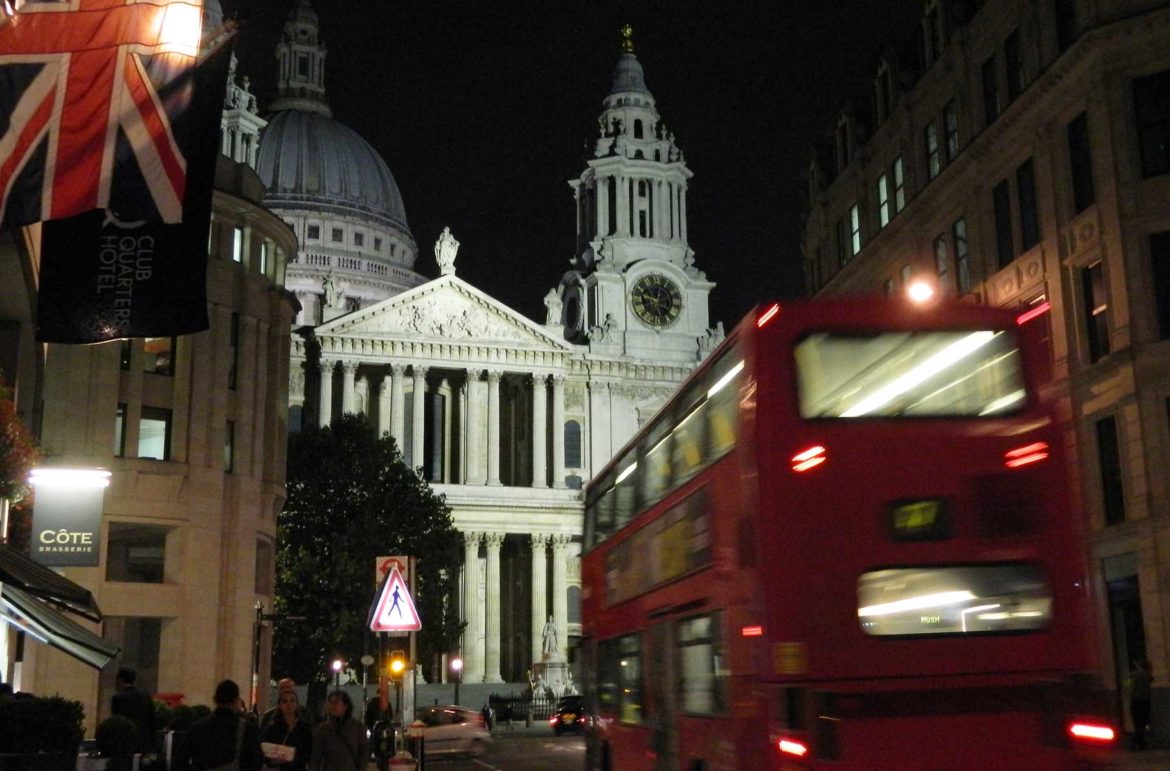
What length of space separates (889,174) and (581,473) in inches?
1876

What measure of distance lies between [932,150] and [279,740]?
2916 centimetres

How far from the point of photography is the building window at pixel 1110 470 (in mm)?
27391

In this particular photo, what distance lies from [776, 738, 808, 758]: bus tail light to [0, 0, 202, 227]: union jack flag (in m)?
6.39

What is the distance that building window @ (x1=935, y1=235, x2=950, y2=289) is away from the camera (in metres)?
35.7

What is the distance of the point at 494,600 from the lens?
78688 mm

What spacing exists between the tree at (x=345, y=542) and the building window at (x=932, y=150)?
26.0 m

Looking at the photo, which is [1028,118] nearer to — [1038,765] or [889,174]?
[889,174]

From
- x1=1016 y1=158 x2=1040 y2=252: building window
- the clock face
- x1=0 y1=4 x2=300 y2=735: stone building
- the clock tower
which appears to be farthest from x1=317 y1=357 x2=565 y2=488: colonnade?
x1=1016 y1=158 x2=1040 y2=252: building window

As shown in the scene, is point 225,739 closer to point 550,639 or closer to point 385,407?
point 550,639

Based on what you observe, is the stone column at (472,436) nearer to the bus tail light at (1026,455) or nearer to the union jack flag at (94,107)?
the union jack flag at (94,107)

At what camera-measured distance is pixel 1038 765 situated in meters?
11.0

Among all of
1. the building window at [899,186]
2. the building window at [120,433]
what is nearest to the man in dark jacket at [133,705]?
the building window at [120,433]

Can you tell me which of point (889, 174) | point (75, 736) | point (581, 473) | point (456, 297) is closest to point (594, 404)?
point (581, 473)

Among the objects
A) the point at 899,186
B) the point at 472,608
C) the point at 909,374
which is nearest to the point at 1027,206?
the point at 899,186
